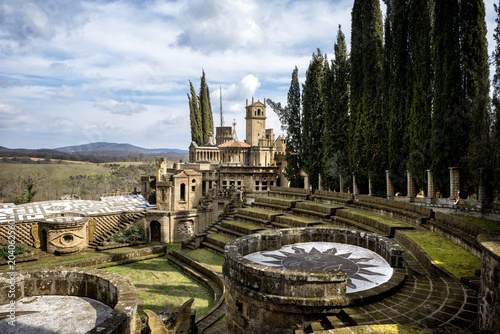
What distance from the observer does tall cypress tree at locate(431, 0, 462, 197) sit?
18.3m

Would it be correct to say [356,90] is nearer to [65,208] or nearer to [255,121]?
[65,208]

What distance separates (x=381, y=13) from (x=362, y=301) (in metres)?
27.1

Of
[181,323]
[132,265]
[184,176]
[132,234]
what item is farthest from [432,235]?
[184,176]

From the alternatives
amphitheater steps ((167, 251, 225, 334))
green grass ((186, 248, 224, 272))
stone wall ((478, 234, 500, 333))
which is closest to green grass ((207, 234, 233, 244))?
green grass ((186, 248, 224, 272))

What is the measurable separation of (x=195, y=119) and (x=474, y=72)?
5214 cm

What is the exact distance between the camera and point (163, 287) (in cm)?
1770

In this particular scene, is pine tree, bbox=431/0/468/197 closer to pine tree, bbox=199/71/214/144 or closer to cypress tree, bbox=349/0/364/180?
cypress tree, bbox=349/0/364/180

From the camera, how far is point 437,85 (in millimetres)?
19156

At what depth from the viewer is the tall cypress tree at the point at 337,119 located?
94.4 feet

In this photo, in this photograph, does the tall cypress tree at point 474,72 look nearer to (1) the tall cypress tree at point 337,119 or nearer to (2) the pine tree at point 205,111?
(1) the tall cypress tree at point 337,119

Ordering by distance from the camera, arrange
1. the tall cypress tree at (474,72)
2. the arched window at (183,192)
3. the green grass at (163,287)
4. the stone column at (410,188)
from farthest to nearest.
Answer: the arched window at (183,192)
the stone column at (410,188)
the tall cypress tree at (474,72)
the green grass at (163,287)

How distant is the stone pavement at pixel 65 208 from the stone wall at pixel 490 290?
1160 inches

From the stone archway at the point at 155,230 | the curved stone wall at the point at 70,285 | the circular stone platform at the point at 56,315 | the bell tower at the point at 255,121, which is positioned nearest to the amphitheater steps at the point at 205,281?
the curved stone wall at the point at 70,285

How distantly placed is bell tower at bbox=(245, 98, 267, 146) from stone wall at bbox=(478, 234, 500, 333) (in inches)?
2051
